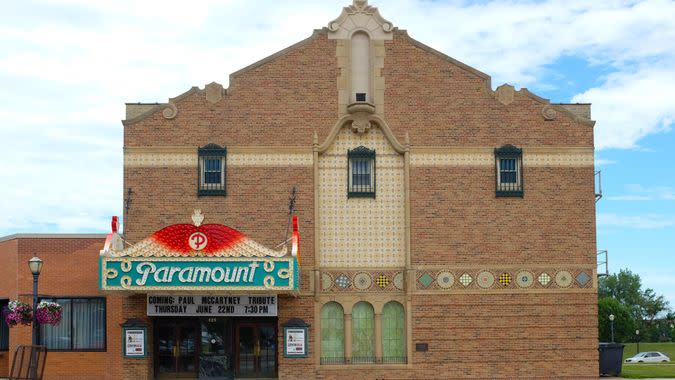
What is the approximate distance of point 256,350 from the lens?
113ft

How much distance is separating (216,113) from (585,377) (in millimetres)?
16769

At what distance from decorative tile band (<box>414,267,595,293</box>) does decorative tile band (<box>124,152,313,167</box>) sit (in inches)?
239

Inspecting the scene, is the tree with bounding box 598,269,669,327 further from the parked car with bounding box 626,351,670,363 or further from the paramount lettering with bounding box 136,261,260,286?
the paramount lettering with bounding box 136,261,260,286

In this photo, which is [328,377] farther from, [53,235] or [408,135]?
[53,235]

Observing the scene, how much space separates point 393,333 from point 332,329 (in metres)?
2.26

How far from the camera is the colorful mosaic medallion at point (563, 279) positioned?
34.7 metres

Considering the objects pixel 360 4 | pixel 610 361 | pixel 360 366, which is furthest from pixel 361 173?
pixel 610 361

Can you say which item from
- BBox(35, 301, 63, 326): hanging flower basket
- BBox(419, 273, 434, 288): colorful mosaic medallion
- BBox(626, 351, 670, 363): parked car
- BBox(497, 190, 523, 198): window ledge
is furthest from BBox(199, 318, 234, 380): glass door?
BBox(626, 351, 670, 363): parked car

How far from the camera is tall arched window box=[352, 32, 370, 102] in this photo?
35.0 metres

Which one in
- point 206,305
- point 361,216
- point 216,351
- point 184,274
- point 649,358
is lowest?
point 649,358

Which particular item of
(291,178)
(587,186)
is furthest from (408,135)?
(587,186)

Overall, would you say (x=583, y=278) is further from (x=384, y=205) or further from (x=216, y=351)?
(x=216, y=351)

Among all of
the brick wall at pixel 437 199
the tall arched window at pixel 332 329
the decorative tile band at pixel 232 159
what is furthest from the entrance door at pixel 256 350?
the decorative tile band at pixel 232 159

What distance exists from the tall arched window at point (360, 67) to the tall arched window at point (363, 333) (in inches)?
307
